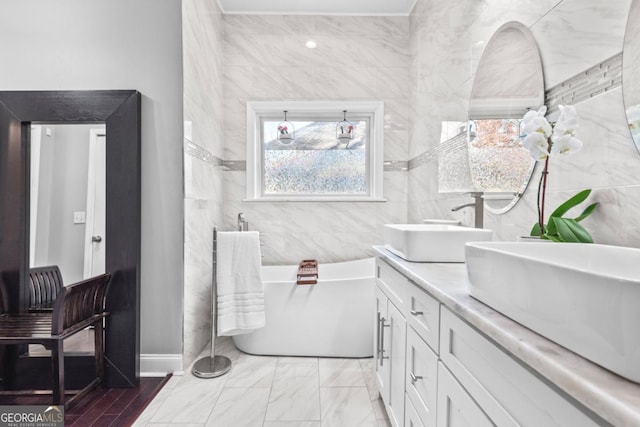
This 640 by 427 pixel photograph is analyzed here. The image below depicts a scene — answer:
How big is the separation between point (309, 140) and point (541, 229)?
2.50 meters

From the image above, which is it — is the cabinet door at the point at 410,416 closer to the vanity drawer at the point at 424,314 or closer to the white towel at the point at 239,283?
the vanity drawer at the point at 424,314

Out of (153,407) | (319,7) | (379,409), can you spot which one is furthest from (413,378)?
(319,7)

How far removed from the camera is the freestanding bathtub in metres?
2.44

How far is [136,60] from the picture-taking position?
217 centimetres

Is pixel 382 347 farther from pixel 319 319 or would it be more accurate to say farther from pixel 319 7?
pixel 319 7

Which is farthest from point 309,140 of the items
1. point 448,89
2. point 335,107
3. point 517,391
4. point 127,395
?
point 517,391

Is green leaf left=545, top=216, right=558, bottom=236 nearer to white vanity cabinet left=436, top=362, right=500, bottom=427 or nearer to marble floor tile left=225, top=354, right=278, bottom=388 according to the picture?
white vanity cabinet left=436, top=362, right=500, bottom=427

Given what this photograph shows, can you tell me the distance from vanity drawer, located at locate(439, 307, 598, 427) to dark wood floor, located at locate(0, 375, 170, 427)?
1717mm

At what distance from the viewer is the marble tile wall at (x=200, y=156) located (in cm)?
227

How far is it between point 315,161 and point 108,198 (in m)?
1.83

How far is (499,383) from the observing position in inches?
26.8

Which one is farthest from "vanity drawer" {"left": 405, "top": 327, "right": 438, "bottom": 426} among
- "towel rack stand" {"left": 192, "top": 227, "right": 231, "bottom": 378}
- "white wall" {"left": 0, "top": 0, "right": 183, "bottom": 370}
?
"white wall" {"left": 0, "top": 0, "right": 183, "bottom": 370}

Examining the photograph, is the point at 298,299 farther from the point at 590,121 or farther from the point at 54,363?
the point at 590,121

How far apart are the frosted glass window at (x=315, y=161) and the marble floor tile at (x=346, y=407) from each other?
5.92 ft
